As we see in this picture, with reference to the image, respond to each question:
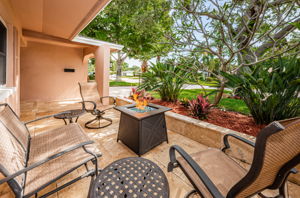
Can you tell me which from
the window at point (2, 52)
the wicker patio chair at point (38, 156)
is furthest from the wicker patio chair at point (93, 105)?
the window at point (2, 52)

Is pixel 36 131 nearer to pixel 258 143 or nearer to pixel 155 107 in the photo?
pixel 155 107

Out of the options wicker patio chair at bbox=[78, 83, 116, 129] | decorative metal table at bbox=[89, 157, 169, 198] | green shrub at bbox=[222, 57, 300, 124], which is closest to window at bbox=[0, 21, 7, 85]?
wicker patio chair at bbox=[78, 83, 116, 129]

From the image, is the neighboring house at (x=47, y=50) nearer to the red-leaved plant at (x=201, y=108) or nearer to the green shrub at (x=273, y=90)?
the red-leaved plant at (x=201, y=108)

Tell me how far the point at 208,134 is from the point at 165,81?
2.19 meters

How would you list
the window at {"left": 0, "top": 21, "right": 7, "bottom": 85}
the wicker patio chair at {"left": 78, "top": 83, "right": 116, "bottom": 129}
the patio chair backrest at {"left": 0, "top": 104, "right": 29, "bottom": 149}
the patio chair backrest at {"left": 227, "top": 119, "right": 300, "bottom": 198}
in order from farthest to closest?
the wicker patio chair at {"left": 78, "top": 83, "right": 116, "bottom": 129} → the window at {"left": 0, "top": 21, "right": 7, "bottom": 85} → the patio chair backrest at {"left": 0, "top": 104, "right": 29, "bottom": 149} → the patio chair backrest at {"left": 227, "top": 119, "right": 300, "bottom": 198}

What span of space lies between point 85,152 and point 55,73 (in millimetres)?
6101

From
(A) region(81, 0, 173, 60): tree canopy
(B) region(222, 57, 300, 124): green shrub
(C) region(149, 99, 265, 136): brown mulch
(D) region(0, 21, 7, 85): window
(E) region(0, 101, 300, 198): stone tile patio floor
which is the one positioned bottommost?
(E) region(0, 101, 300, 198): stone tile patio floor

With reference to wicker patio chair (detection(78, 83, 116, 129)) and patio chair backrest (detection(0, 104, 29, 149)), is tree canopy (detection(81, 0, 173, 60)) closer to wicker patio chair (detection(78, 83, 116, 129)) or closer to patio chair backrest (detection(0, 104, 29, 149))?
wicker patio chair (detection(78, 83, 116, 129))

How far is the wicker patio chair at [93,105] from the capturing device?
3400 mm

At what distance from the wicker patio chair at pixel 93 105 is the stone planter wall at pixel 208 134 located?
5.46 feet

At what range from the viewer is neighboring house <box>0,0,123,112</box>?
267cm

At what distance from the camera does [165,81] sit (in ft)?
14.2

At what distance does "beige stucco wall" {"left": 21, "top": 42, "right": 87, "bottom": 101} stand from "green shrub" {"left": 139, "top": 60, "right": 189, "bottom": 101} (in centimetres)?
396

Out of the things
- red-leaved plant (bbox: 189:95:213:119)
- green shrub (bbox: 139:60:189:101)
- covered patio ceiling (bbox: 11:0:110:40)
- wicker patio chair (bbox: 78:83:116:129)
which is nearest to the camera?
covered patio ceiling (bbox: 11:0:110:40)
